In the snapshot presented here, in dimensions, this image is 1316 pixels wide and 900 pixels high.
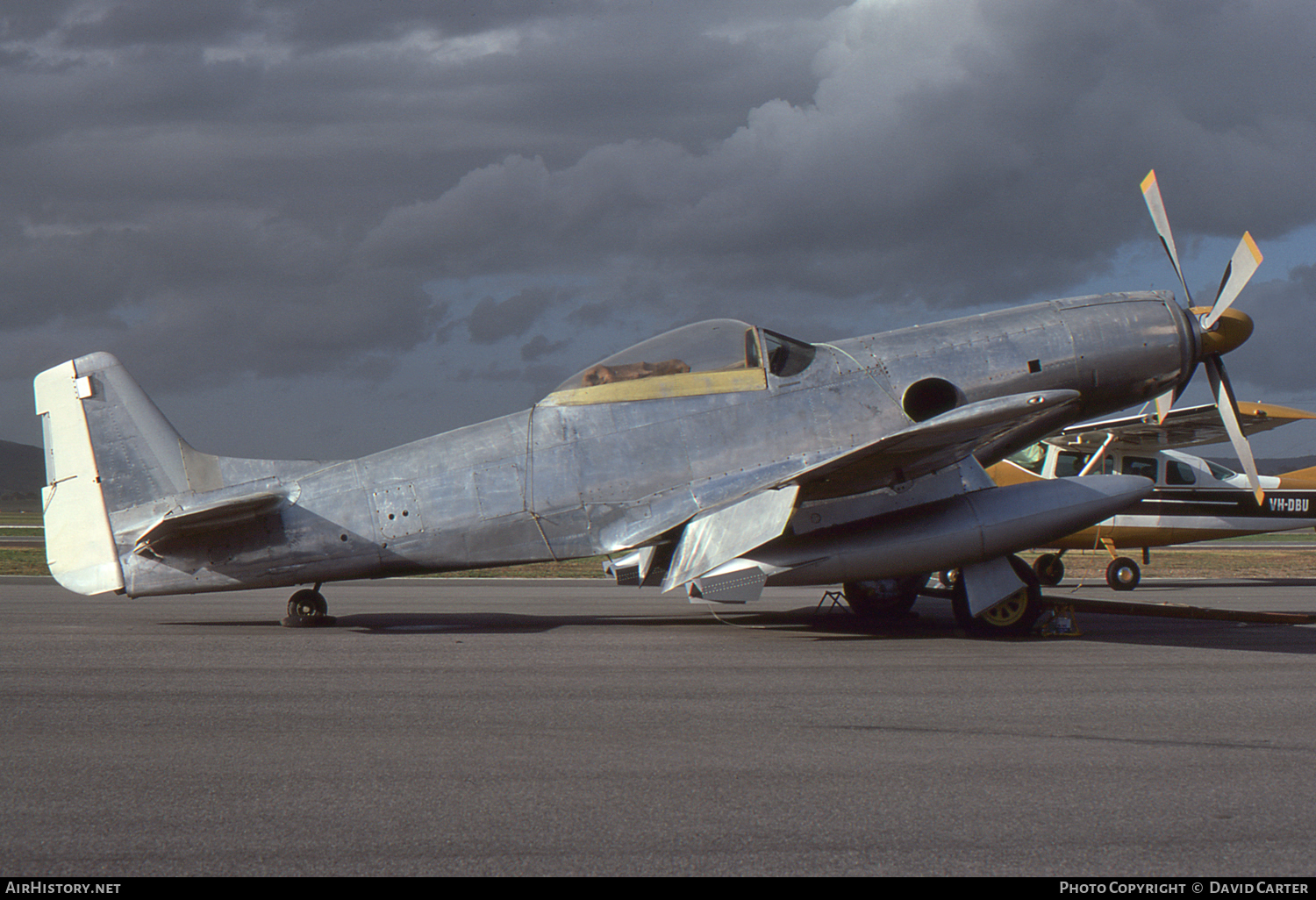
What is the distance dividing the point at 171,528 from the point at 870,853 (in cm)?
909

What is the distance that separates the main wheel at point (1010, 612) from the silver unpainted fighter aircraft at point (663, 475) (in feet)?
0.08

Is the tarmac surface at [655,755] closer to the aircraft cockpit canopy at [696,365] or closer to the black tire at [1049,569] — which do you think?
the aircraft cockpit canopy at [696,365]

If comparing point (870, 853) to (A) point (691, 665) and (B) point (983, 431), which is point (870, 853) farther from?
(B) point (983, 431)

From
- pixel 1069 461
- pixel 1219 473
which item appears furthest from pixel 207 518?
pixel 1219 473

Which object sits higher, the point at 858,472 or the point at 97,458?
the point at 97,458

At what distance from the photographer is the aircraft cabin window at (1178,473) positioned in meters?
21.2

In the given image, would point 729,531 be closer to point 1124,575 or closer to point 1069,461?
point 1124,575

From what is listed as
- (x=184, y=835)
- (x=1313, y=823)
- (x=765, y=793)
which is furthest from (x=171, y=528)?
(x=1313, y=823)

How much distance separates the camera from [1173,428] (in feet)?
66.8

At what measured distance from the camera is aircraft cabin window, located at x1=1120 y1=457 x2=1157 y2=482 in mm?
21109

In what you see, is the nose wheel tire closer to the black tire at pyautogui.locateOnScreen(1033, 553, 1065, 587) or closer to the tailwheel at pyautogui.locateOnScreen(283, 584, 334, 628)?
the tailwheel at pyautogui.locateOnScreen(283, 584, 334, 628)

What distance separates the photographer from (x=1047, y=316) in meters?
11.6

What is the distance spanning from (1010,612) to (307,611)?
803cm

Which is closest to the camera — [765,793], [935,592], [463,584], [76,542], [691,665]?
[765,793]
